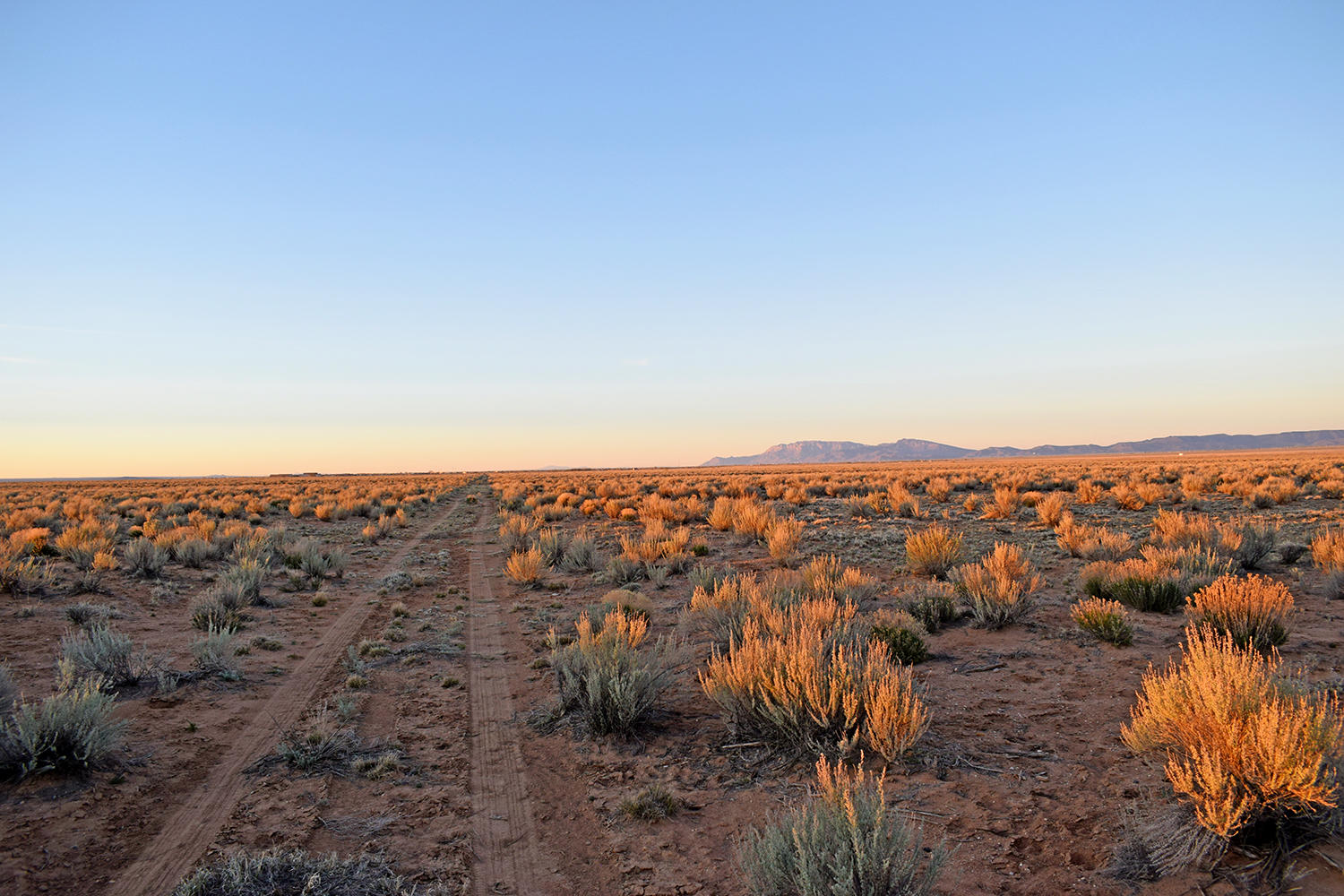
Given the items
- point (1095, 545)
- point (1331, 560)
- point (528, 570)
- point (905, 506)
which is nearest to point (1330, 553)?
point (1331, 560)

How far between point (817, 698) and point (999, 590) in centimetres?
481

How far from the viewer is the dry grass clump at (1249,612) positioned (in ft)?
21.9

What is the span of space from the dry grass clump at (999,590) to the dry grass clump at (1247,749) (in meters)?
4.63

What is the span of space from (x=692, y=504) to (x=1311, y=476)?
29686 millimetres

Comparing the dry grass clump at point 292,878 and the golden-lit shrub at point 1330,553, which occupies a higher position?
the golden-lit shrub at point 1330,553

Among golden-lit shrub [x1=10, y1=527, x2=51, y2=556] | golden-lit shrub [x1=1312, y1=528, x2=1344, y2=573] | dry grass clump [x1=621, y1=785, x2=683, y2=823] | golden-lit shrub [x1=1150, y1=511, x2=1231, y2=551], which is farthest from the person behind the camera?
golden-lit shrub [x1=10, y1=527, x2=51, y2=556]

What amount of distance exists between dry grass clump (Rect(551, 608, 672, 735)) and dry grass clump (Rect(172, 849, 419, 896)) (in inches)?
94.6

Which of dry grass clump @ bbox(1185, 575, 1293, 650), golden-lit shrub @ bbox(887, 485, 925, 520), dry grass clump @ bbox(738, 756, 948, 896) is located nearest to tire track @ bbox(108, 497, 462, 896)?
dry grass clump @ bbox(738, 756, 948, 896)

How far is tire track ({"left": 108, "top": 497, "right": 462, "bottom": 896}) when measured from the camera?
3.98m

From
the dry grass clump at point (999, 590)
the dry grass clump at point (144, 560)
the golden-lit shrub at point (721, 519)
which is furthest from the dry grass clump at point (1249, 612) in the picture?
the dry grass clump at point (144, 560)

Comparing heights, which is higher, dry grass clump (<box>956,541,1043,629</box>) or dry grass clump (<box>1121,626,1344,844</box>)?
dry grass clump (<box>1121,626,1344,844</box>)

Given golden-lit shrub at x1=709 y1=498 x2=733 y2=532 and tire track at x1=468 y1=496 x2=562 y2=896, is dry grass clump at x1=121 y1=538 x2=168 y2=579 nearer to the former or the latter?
tire track at x1=468 y1=496 x2=562 y2=896

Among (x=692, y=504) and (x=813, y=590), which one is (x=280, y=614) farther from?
(x=692, y=504)

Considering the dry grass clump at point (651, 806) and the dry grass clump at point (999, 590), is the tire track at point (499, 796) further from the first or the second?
the dry grass clump at point (999, 590)
